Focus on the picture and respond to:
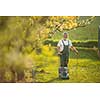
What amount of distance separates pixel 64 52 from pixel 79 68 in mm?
211

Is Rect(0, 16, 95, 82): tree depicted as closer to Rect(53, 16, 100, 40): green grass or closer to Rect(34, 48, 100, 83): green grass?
Rect(53, 16, 100, 40): green grass

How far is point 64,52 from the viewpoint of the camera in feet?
6.62

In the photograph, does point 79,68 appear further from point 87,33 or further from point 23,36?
point 23,36

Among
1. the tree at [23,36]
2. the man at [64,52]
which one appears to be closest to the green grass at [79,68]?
the man at [64,52]

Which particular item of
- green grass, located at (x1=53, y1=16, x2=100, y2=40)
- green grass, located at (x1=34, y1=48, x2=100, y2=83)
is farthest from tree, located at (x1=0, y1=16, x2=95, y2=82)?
green grass, located at (x1=34, y1=48, x2=100, y2=83)

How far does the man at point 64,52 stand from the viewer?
2010mm

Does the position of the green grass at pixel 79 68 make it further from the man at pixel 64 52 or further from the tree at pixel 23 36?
the tree at pixel 23 36

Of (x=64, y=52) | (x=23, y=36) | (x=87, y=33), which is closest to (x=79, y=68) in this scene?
(x=64, y=52)

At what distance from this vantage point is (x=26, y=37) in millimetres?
2002
